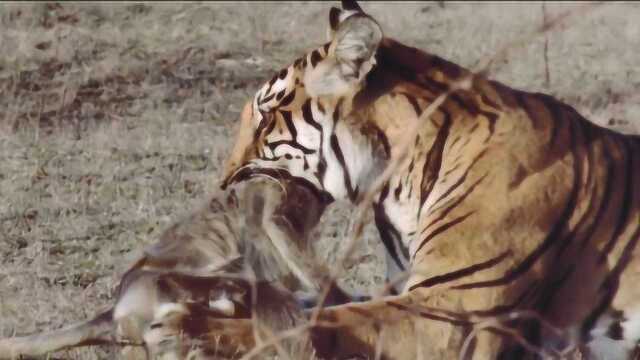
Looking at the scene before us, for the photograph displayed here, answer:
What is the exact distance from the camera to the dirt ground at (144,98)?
4.77 m

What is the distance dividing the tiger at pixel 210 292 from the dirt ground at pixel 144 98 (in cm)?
41

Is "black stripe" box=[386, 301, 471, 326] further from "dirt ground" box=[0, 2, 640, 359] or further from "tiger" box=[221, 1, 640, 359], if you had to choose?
"dirt ground" box=[0, 2, 640, 359]

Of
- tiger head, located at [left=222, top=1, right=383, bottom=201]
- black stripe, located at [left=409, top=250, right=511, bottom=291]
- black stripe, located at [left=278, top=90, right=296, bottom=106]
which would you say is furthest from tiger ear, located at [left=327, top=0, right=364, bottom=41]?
black stripe, located at [left=409, top=250, right=511, bottom=291]

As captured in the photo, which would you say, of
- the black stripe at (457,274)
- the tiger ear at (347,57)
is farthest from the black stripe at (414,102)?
the black stripe at (457,274)

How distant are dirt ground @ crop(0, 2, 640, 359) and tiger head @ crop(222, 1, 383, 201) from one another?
58 cm

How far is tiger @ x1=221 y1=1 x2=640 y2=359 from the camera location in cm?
309

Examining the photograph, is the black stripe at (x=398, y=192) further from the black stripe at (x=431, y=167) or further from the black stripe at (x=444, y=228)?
the black stripe at (x=444, y=228)

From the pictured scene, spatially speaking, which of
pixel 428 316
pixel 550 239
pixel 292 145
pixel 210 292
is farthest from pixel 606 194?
pixel 210 292

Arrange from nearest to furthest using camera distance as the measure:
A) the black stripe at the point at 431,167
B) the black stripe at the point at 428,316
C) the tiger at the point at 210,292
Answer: the tiger at the point at 210,292
the black stripe at the point at 428,316
the black stripe at the point at 431,167

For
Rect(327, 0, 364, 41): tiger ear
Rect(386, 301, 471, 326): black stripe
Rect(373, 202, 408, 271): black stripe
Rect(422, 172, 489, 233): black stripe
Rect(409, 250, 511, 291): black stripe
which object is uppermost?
Rect(327, 0, 364, 41): tiger ear

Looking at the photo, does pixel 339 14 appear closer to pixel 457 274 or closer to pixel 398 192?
pixel 398 192

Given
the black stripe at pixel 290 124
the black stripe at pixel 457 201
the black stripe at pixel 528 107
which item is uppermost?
the black stripe at pixel 528 107

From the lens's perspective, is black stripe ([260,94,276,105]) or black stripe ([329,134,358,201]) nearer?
black stripe ([329,134,358,201])

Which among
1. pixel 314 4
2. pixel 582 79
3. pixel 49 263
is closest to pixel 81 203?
pixel 49 263
